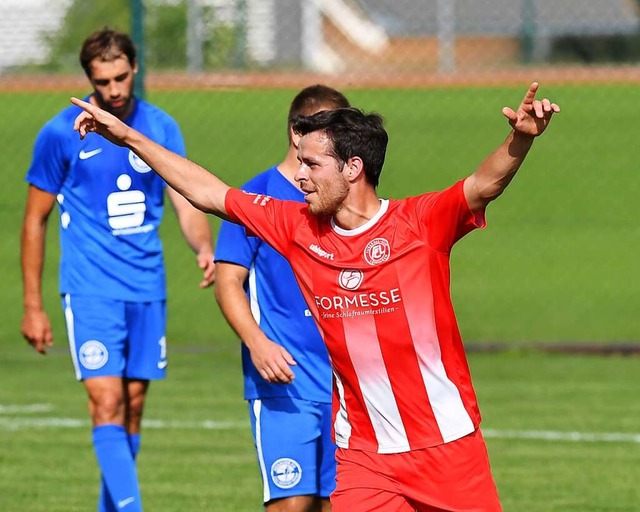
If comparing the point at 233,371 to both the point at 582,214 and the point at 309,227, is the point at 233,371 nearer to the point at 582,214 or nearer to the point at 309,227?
the point at 309,227

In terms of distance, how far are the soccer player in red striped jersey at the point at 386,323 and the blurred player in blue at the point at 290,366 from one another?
81 centimetres

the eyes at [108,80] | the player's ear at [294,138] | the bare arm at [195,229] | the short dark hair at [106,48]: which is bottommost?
the bare arm at [195,229]

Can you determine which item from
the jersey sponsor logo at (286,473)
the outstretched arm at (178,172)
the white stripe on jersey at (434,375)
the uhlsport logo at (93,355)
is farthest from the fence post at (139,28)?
the white stripe on jersey at (434,375)

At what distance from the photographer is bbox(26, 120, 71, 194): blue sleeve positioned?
22.5 ft

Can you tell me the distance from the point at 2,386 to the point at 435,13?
8.70 m

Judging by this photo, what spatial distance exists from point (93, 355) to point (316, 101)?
1.83 m

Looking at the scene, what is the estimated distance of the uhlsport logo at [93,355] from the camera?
6820 millimetres

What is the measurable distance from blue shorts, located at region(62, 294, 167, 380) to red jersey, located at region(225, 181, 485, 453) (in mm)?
2136

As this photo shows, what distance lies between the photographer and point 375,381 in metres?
4.87

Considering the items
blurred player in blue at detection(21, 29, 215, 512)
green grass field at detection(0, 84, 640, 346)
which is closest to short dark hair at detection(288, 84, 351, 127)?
blurred player in blue at detection(21, 29, 215, 512)

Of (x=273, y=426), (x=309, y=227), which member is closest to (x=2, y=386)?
(x=273, y=426)

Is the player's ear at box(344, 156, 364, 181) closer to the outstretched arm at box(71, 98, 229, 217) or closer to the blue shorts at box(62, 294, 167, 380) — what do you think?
the outstretched arm at box(71, 98, 229, 217)

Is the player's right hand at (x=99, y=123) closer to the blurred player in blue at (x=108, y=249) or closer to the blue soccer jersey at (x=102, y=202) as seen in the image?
the blurred player in blue at (x=108, y=249)

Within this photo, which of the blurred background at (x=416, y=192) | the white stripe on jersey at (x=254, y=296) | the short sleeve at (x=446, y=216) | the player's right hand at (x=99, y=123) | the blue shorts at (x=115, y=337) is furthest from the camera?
the blurred background at (x=416, y=192)
